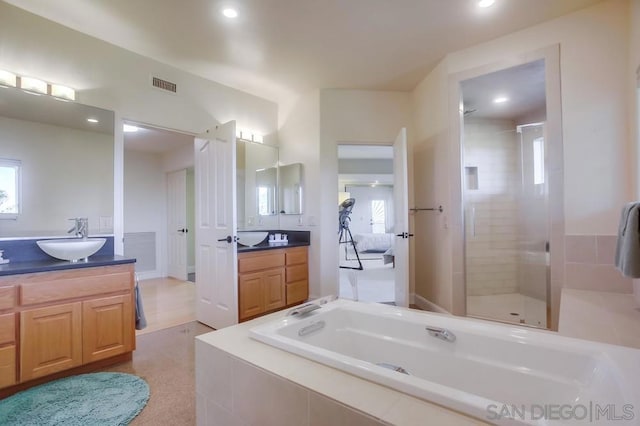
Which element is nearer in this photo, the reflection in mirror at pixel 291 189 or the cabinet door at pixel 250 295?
the cabinet door at pixel 250 295

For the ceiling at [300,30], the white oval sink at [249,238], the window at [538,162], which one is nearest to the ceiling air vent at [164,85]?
the ceiling at [300,30]

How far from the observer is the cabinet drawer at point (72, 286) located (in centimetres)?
180

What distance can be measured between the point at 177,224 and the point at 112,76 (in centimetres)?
323

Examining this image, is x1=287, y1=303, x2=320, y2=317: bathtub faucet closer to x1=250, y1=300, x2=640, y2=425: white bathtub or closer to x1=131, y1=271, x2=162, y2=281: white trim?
x1=250, y1=300, x2=640, y2=425: white bathtub

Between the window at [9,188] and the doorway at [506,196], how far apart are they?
372 centimetres

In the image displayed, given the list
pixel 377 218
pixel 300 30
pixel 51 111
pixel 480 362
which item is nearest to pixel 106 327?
pixel 51 111

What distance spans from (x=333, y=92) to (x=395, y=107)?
2.63ft

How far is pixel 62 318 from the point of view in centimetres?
189

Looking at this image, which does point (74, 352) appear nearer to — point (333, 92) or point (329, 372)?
point (329, 372)

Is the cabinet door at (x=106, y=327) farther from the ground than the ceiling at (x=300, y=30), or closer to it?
closer to it

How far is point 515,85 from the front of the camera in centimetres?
276

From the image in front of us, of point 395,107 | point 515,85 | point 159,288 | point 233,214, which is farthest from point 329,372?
point 159,288

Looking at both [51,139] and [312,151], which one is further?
[312,151]

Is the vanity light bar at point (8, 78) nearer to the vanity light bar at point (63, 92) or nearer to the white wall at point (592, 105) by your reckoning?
the vanity light bar at point (63, 92)
